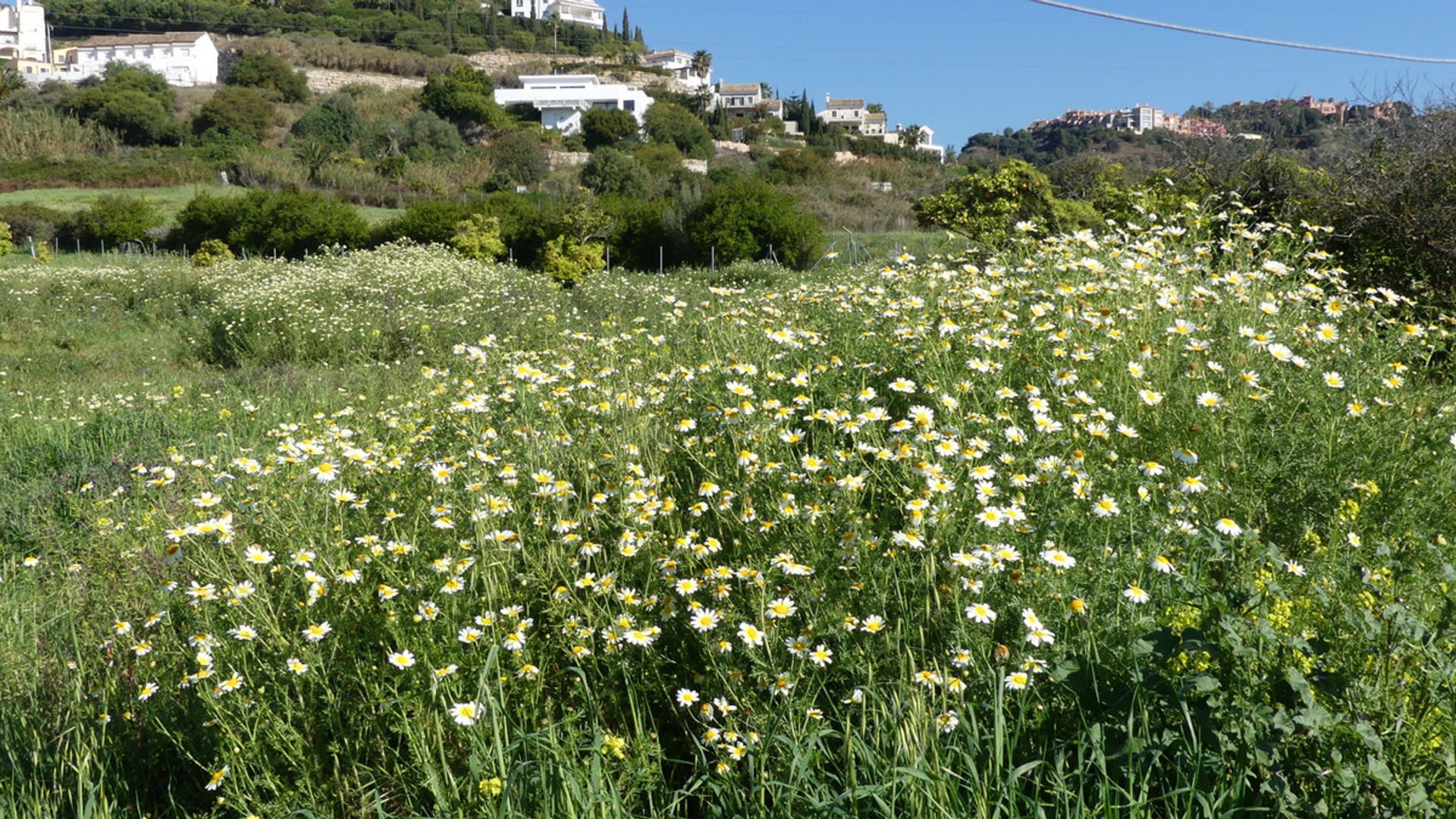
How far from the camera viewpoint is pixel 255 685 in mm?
2111

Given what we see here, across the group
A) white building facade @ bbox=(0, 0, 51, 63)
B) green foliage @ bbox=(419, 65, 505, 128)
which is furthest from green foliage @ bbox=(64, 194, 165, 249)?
white building facade @ bbox=(0, 0, 51, 63)

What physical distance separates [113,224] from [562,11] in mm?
92772

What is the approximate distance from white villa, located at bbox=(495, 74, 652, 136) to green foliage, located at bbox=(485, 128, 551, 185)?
17194mm

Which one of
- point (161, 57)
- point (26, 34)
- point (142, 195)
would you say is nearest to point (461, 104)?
point (161, 57)

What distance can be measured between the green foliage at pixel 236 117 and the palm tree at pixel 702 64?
42.3 m

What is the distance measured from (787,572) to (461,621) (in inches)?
29.6

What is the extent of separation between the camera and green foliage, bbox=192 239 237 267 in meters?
19.7

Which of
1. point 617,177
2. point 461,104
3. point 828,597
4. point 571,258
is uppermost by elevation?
point 461,104

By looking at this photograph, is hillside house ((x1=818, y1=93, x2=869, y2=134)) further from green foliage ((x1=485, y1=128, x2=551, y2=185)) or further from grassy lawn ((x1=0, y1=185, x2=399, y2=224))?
grassy lawn ((x1=0, y1=185, x2=399, y2=224))

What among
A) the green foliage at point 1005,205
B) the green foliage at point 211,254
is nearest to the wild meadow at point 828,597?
the green foliage at point 1005,205

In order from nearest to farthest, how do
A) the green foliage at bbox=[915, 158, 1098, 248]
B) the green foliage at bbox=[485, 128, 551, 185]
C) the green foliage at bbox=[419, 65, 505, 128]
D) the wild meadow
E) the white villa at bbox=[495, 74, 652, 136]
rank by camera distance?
the wild meadow
the green foliage at bbox=[915, 158, 1098, 248]
the green foliage at bbox=[485, 128, 551, 185]
the green foliage at bbox=[419, 65, 505, 128]
the white villa at bbox=[495, 74, 652, 136]

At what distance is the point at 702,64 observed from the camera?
84.2 m

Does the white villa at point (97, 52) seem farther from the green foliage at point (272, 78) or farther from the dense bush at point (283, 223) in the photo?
the dense bush at point (283, 223)

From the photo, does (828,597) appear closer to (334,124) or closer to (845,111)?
(334,124)
